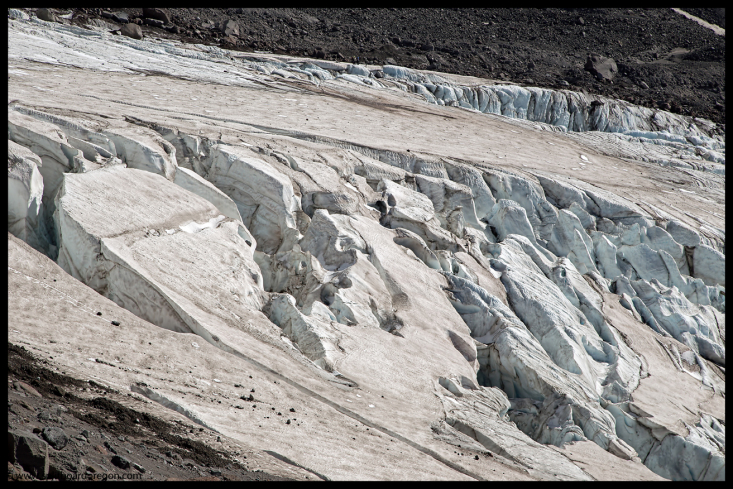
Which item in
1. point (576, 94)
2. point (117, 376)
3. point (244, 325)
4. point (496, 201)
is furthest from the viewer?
point (576, 94)

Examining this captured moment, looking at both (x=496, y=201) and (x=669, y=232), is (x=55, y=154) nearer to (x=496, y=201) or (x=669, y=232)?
(x=496, y=201)

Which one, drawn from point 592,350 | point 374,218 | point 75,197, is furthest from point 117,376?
point 592,350

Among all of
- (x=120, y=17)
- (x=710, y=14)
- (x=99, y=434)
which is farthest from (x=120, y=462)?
(x=710, y=14)

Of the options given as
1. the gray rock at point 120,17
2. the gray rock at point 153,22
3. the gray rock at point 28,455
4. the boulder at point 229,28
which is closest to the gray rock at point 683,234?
the gray rock at point 28,455

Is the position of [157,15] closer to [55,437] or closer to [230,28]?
[230,28]

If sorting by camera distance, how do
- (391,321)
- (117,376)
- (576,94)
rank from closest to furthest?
1. (117,376)
2. (391,321)
3. (576,94)

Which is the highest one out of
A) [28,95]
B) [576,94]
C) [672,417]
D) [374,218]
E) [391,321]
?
[576,94]

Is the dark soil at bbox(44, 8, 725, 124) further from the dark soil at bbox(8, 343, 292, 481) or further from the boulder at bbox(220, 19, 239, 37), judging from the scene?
the dark soil at bbox(8, 343, 292, 481)
